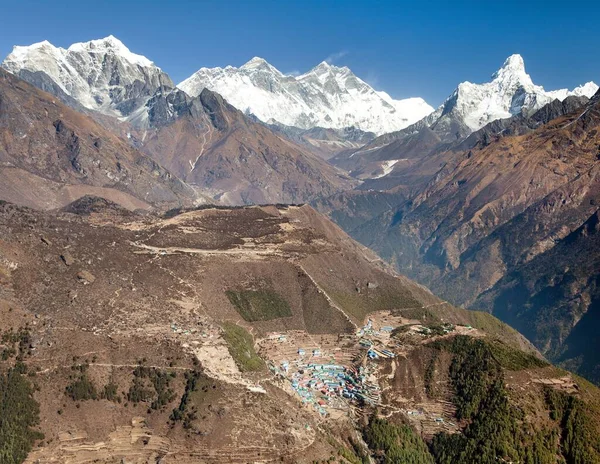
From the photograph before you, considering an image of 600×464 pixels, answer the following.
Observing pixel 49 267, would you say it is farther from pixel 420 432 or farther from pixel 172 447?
pixel 420 432

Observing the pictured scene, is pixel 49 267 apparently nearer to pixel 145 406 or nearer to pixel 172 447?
pixel 145 406

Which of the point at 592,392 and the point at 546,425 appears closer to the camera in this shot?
the point at 546,425

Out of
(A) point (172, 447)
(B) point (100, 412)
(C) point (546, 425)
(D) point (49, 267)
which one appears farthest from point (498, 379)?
(D) point (49, 267)

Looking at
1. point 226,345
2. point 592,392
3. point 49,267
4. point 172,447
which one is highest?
point 49,267

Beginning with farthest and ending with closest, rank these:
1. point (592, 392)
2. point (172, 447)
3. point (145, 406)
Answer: point (592, 392)
point (145, 406)
point (172, 447)

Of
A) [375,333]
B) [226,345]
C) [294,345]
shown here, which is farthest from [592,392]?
[226,345]

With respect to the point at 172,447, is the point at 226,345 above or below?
above

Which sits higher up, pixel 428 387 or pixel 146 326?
pixel 146 326

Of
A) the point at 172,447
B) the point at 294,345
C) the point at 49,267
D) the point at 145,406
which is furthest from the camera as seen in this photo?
the point at 294,345

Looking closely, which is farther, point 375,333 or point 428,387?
point 375,333
